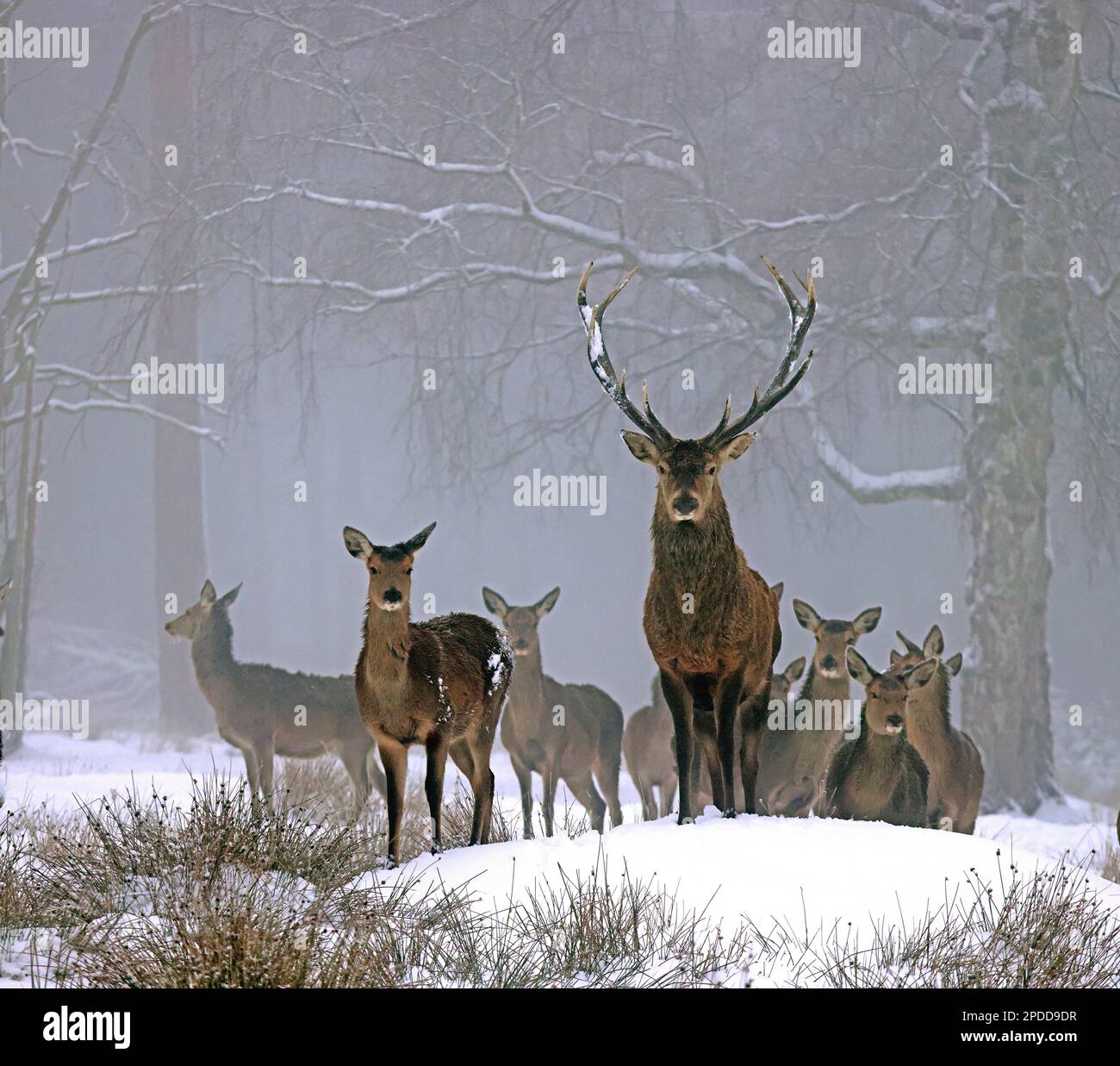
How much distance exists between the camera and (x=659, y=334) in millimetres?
17297

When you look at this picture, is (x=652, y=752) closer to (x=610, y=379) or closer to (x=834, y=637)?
(x=834, y=637)

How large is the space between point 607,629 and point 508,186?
18.6m

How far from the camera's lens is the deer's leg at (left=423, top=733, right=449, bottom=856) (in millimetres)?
6254

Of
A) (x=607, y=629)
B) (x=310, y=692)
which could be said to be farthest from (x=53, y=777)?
(x=607, y=629)

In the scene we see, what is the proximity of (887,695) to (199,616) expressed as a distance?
232 inches

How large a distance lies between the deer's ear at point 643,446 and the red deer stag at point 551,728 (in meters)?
3.38

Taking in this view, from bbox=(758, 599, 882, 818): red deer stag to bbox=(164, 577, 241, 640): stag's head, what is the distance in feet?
15.3

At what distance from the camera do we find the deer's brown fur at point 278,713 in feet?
34.6

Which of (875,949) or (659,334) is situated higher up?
(659,334)

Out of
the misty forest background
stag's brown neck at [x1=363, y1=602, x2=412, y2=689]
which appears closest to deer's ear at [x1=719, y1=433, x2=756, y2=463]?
stag's brown neck at [x1=363, y1=602, x2=412, y2=689]

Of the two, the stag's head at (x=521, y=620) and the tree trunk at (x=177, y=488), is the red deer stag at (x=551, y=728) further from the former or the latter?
the tree trunk at (x=177, y=488)

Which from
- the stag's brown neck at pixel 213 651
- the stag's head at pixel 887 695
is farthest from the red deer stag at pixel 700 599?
the stag's brown neck at pixel 213 651

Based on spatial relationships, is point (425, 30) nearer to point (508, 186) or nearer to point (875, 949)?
point (508, 186)

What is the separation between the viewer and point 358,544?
251 inches
